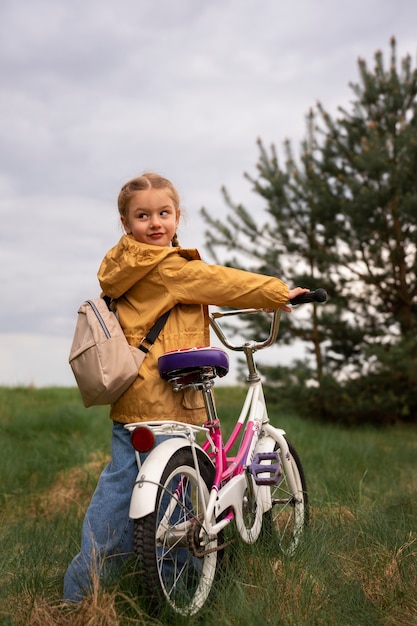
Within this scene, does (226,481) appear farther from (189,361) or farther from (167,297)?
(167,297)

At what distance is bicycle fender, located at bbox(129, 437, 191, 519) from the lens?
244 cm

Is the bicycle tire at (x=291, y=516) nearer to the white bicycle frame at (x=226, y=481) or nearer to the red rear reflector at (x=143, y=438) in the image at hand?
the white bicycle frame at (x=226, y=481)

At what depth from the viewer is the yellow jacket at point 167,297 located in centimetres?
280

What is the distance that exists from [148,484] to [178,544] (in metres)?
0.37

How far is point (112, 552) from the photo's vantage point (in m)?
2.77

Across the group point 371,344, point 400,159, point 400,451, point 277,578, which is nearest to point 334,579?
point 277,578

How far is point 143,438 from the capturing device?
253 cm

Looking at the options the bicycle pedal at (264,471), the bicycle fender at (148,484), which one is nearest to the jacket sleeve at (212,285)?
the bicycle fender at (148,484)

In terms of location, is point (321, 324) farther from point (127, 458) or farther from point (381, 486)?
point (127, 458)

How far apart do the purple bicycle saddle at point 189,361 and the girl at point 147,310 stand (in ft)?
0.37

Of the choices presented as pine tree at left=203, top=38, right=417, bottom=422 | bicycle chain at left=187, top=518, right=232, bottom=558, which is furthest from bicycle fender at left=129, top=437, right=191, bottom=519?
pine tree at left=203, top=38, right=417, bottom=422

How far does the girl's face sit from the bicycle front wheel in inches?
34.9

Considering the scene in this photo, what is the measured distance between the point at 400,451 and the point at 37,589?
581cm

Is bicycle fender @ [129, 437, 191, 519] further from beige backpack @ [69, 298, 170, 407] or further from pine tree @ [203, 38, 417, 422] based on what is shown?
pine tree @ [203, 38, 417, 422]
